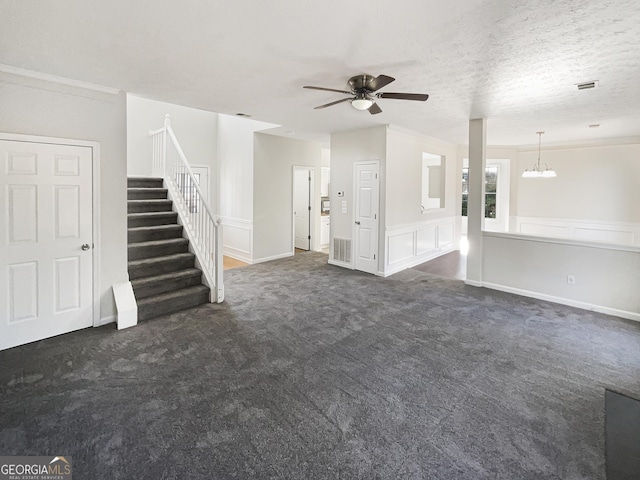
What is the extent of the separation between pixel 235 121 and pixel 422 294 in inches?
213

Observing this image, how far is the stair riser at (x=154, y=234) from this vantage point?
4.62 m

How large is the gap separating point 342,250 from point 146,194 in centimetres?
369

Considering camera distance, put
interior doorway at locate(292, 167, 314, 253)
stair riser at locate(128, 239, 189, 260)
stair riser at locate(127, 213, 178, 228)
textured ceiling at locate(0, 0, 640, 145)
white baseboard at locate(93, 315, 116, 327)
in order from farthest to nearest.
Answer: interior doorway at locate(292, 167, 314, 253) < stair riser at locate(127, 213, 178, 228) < stair riser at locate(128, 239, 189, 260) < white baseboard at locate(93, 315, 116, 327) < textured ceiling at locate(0, 0, 640, 145)

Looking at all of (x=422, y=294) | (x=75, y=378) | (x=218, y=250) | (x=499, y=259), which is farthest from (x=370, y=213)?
(x=75, y=378)

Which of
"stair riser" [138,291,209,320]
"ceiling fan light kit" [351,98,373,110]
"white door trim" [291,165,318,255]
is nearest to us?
"ceiling fan light kit" [351,98,373,110]

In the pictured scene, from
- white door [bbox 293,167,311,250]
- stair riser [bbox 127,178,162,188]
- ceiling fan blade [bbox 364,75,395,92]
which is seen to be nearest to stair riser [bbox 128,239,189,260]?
stair riser [bbox 127,178,162,188]

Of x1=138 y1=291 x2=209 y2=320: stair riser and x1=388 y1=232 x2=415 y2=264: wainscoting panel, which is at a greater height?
x1=388 y1=232 x2=415 y2=264: wainscoting panel

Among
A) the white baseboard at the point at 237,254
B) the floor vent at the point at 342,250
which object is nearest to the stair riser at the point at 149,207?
the white baseboard at the point at 237,254

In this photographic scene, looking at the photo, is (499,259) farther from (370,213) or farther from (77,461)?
(77,461)

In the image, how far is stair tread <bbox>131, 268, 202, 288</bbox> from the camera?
13.4 ft

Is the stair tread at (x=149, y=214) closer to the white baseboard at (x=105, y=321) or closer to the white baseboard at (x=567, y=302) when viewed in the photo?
the white baseboard at (x=105, y=321)

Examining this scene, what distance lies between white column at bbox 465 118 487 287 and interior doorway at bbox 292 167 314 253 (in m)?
3.89

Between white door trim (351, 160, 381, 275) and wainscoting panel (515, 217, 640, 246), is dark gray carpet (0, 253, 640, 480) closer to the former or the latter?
white door trim (351, 160, 381, 275)

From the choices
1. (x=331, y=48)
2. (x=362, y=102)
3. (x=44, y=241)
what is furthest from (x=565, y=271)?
(x=44, y=241)
